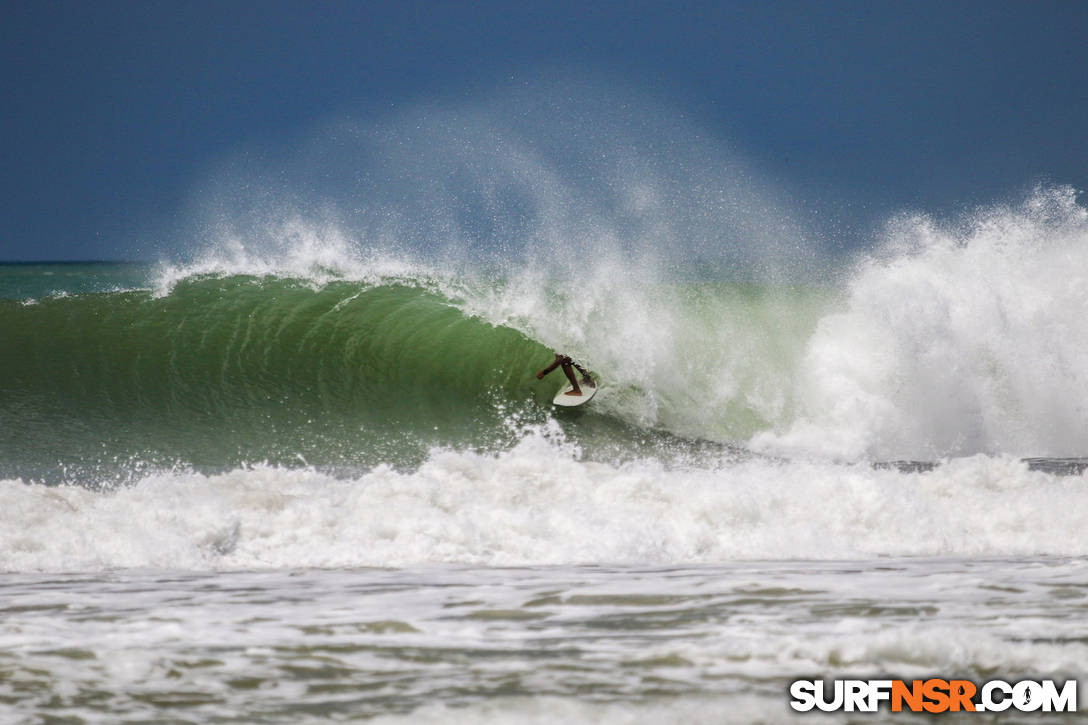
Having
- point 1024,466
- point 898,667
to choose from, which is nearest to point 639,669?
point 898,667

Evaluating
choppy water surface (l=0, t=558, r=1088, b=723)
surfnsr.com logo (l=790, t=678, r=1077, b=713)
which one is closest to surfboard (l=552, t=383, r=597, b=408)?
choppy water surface (l=0, t=558, r=1088, b=723)

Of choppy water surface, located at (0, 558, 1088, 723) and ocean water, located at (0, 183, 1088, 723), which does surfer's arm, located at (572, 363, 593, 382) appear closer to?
ocean water, located at (0, 183, 1088, 723)

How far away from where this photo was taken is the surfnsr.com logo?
9.23ft

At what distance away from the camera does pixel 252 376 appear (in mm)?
11180

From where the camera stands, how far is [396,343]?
1230cm

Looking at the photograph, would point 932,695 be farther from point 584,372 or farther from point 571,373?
point 584,372

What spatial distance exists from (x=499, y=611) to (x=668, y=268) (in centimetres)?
950

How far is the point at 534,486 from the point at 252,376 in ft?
17.2

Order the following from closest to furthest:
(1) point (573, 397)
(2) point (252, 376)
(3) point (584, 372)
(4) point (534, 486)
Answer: (4) point (534, 486) → (1) point (573, 397) → (2) point (252, 376) → (3) point (584, 372)

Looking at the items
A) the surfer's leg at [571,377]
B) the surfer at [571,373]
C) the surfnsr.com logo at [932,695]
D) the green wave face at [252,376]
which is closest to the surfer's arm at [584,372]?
the surfer at [571,373]

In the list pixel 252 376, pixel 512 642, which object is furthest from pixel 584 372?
pixel 512 642

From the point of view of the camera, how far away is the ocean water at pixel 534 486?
3258 mm

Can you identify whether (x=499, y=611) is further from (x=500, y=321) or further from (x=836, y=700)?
(x=500, y=321)

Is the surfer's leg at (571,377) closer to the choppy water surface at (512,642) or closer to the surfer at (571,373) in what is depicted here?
the surfer at (571,373)
